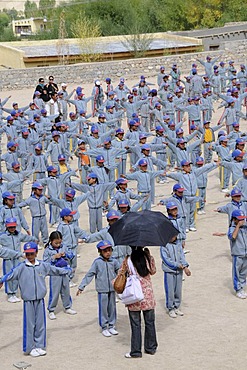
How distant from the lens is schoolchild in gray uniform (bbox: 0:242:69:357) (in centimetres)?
1177

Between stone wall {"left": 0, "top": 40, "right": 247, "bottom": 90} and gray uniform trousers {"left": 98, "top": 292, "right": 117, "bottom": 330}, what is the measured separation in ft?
82.9

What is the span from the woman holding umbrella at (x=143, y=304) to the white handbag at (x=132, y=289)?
5 cm

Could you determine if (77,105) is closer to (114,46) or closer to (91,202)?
(91,202)

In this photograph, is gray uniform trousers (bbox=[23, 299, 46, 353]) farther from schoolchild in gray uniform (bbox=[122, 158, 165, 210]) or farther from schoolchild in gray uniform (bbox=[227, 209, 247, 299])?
schoolchild in gray uniform (bbox=[122, 158, 165, 210])

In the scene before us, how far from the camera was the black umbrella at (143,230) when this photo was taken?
35.7ft

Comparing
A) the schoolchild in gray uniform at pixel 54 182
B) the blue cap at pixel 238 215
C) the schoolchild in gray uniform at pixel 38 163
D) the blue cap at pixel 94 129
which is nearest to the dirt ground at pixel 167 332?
the blue cap at pixel 238 215

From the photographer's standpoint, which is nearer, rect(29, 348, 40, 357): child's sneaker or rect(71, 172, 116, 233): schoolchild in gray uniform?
rect(29, 348, 40, 357): child's sneaker

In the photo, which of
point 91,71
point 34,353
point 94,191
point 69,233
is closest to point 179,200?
point 94,191

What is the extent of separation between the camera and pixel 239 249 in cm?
1342

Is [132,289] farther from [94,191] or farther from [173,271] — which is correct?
[94,191]

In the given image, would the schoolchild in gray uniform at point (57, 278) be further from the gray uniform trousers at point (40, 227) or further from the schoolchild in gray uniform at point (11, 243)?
the gray uniform trousers at point (40, 227)

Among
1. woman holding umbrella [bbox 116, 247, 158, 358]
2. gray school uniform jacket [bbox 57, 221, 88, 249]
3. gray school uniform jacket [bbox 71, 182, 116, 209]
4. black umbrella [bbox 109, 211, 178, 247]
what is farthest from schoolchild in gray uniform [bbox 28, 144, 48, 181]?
woman holding umbrella [bbox 116, 247, 158, 358]

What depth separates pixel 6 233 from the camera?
45.8 feet

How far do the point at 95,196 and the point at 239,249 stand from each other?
4055 millimetres
